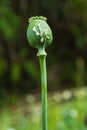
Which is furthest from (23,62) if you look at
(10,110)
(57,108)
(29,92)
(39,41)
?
(39,41)

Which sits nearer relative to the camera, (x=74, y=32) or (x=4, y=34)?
(x=4, y=34)

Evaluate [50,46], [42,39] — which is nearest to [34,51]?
[50,46]

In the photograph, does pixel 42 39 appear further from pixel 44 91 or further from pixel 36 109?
pixel 36 109

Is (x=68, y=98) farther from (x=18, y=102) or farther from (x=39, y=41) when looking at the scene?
(x=39, y=41)

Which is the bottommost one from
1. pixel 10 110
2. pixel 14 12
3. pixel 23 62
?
pixel 10 110

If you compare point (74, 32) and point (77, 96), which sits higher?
point (74, 32)

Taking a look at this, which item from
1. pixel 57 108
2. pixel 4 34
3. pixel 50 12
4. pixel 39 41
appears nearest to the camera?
pixel 39 41

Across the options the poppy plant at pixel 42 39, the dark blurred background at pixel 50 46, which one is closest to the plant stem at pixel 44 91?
the poppy plant at pixel 42 39

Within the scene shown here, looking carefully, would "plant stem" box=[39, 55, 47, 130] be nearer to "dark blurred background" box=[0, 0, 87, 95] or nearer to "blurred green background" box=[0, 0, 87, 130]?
"blurred green background" box=[0, 0, 87, 130]

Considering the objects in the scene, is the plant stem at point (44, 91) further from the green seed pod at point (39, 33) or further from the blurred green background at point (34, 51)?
the blurred green background at point (34, 51)
